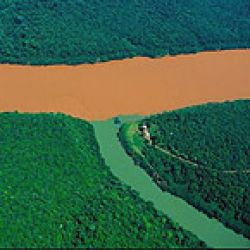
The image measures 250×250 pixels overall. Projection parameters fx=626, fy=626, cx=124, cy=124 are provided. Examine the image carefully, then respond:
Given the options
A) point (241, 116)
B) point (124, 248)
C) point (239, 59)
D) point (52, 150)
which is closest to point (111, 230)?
point (124, 248)

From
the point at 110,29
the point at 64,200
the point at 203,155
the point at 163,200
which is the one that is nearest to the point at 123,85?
the point at 110,29

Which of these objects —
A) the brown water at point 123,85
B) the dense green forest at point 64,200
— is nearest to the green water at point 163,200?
the dense green forest at point 64,200

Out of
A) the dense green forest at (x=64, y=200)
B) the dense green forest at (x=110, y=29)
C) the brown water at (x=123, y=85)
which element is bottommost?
the dense green forest at (x=64, y=200)

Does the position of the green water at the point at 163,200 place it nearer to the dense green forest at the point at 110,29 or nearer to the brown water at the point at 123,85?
the brown water at the point at 123,85

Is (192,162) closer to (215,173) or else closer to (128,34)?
(215,173)

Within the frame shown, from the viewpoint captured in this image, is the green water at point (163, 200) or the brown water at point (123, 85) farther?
the brown water at point (123, 85)

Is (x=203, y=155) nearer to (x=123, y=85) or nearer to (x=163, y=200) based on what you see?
(x=163, y=200)
